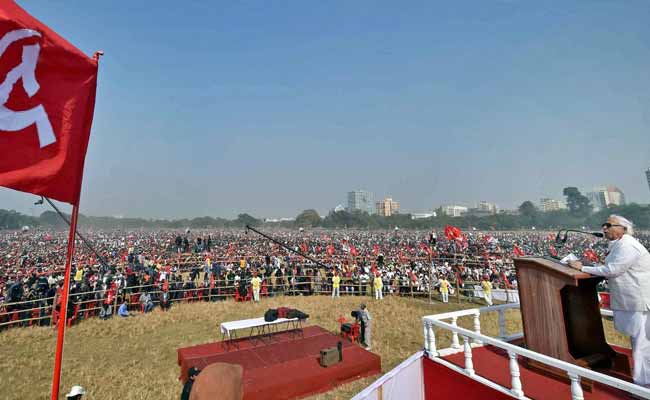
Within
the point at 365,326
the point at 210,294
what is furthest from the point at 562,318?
the point at 210,294

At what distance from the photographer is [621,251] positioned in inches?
155

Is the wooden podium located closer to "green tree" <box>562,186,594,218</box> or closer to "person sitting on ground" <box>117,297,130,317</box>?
"person sitting on ground" <box>117,297,130,317</box>

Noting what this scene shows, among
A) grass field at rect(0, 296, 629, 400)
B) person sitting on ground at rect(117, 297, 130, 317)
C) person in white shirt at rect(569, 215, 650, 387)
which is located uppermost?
person in white shirt at rect(569, 215, 650, 387)

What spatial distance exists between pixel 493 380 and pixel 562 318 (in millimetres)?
1359

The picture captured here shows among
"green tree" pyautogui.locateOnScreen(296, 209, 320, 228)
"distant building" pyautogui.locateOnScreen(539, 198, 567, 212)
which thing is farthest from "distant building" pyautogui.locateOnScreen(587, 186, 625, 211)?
"green tree" pyautogui.locateOnScreen(296, 209, 320, 228)

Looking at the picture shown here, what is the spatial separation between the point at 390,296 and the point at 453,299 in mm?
4210

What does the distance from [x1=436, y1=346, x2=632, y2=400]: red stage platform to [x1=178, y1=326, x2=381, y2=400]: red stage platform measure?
11.2 feet

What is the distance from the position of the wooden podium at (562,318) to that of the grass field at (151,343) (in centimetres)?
514

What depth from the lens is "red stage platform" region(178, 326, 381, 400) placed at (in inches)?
299

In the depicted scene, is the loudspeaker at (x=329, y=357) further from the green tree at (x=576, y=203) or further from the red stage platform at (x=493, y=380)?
the green tree at (x=576, y=203)

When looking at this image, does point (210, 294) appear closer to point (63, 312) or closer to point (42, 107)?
point (63, 312)

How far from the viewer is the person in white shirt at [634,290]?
12.8ft

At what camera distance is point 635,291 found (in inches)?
154

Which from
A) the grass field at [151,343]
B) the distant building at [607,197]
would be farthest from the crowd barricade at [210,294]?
the distant building at [607,197]
